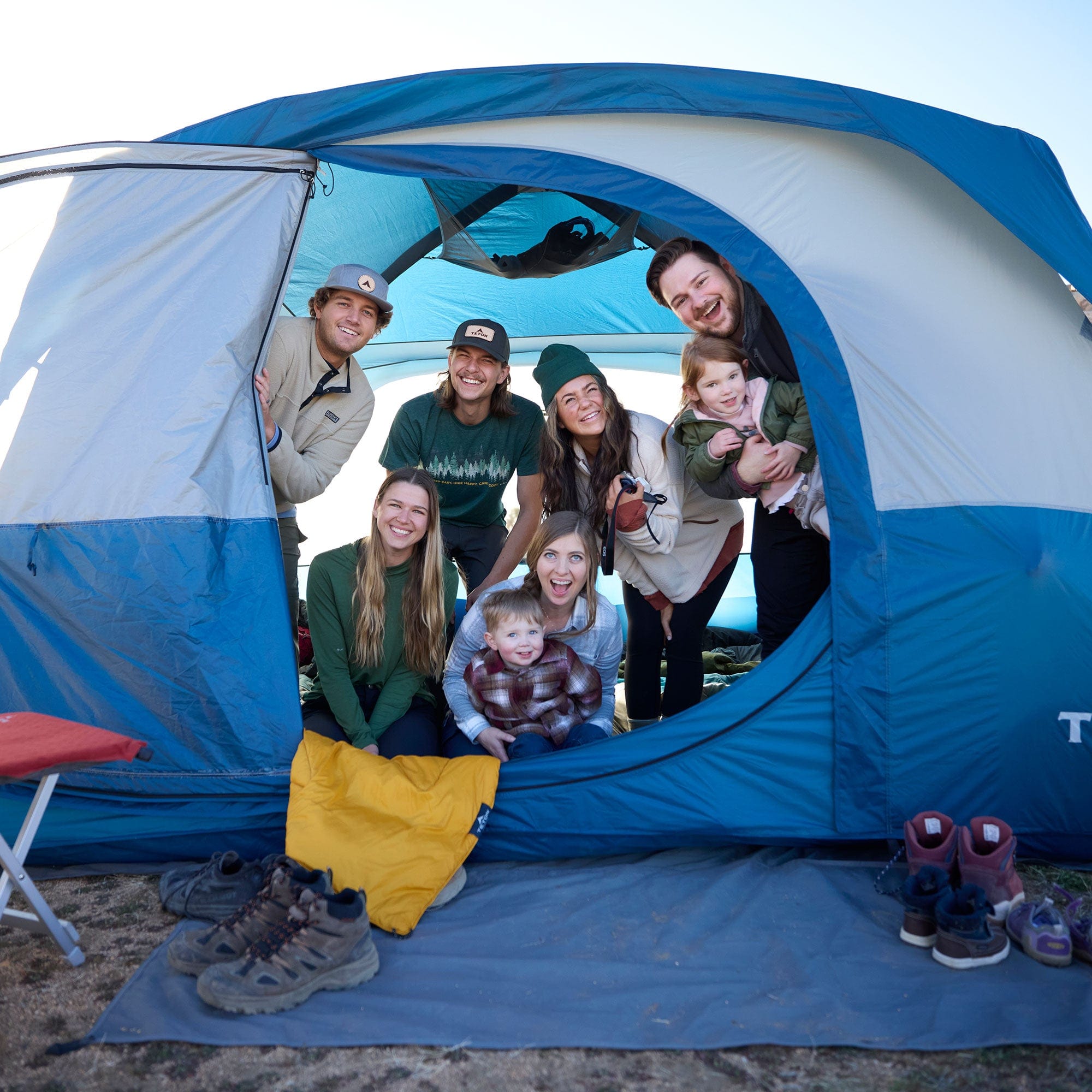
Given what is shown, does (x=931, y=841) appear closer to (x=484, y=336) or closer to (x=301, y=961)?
(x=301, y=961)

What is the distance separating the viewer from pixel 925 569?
2250 millimetres

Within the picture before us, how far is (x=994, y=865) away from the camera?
6.72 feet

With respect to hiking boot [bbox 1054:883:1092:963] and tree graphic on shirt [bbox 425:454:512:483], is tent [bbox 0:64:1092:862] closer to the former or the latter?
hiking boot [bbox 1054:883:1092:963]

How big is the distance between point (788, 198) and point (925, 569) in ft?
3.00

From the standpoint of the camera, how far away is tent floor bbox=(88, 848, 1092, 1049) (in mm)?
1681

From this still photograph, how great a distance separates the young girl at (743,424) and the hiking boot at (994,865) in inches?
28.3

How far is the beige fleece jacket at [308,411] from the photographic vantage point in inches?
106

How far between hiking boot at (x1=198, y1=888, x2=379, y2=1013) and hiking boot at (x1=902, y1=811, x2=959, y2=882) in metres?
1.13

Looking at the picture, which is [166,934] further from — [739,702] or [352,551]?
[739,702]

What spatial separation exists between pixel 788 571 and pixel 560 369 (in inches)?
32.0

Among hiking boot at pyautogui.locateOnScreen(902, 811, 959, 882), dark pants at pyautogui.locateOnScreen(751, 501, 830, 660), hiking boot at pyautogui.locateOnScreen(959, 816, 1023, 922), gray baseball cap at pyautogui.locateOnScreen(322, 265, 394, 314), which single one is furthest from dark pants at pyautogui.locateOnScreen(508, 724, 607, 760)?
gray baseball cap at pyautogui.locateOnScreen(322, 265, 394, 314)

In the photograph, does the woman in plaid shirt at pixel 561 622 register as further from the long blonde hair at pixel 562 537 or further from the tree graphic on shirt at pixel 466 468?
the tree graphic on shirt at pixel 466 468

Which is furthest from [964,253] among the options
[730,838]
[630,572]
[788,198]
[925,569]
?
[730,838]

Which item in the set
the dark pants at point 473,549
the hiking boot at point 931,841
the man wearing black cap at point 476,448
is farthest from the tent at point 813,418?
the dark pants at point 473,549
